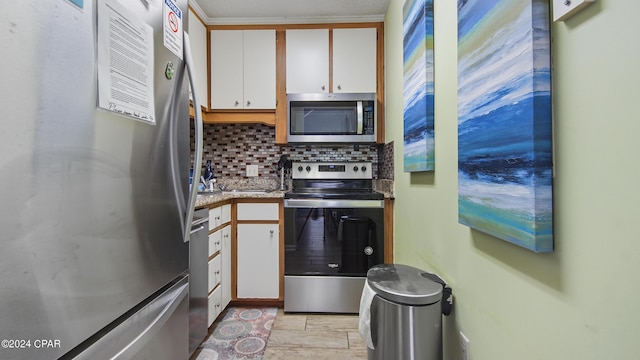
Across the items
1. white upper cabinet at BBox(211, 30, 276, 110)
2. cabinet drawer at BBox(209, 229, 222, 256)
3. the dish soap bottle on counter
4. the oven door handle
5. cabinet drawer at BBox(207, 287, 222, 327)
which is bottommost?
cabinet drawer at BBox(207, 287, 222, 327)

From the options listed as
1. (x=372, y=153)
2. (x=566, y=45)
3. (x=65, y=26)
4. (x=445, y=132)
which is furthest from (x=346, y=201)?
(x=65, y=26)

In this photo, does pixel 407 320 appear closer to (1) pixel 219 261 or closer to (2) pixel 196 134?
(2) pixel 196 134

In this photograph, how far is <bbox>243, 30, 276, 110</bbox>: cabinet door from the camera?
2.26 meters

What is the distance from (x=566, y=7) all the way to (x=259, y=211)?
193 cm

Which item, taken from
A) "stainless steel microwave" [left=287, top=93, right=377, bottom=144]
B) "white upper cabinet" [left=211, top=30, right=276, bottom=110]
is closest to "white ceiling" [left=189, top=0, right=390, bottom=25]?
"white upper cabinet" [left=211, top=30, right=276, bottom=110]

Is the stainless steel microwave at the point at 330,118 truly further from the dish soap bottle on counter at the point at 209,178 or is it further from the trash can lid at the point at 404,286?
the trash can lid at the point at 404,286

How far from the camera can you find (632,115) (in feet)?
1.37

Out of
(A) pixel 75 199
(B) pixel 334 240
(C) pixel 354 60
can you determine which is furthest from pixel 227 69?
(A) pixel 75 199

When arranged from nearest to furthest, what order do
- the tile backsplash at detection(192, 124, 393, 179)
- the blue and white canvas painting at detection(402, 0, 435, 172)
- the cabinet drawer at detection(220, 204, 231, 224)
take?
1. the blue and white canvas painting at detection(402, 0, 435, 172)
2. the cabinet drawer at detection(220, 204, 231, 224)
3. the tile backsplash at detection(192, 124, 393, 179)

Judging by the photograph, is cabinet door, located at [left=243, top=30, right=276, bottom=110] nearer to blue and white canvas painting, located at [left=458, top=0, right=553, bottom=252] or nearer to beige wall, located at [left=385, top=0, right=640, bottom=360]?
blue and white canvas painting, located at [left=458, top=0, right=553, bottom=252]

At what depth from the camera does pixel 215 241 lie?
5.79 feet

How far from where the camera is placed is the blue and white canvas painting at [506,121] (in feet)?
1.86

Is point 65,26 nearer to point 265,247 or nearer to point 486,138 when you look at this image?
point 486,138

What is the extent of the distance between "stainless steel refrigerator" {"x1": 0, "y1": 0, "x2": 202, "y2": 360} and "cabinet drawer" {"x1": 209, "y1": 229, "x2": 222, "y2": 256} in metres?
0.88
